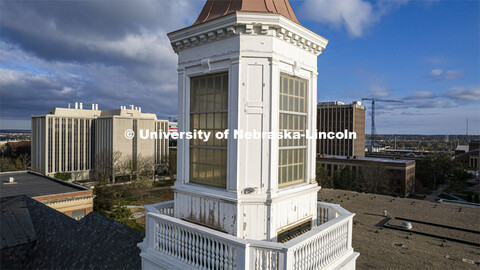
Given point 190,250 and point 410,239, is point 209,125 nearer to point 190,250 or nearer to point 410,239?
point 190,250

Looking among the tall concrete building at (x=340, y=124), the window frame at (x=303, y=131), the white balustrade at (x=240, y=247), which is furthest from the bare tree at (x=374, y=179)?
the white balustrade at (x=240, y=247)

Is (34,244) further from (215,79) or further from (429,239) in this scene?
(429,239)

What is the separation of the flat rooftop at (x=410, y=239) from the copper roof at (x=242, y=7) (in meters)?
11.9

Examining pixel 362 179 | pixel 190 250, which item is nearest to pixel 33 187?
pixel 190 250

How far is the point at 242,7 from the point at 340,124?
10959 cm

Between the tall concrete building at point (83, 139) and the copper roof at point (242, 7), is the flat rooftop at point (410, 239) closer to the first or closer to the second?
the copper roof at point (242, 7)

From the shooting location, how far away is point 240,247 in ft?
12.7

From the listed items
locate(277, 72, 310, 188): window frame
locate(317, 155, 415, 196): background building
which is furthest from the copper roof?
locate(317, 155, 415, 196): background building

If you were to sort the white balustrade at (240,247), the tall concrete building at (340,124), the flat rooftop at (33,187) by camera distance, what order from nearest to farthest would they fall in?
the white balustrade at (240,247)
the flat rooftop at (33,187)
the tall concrete building at (340,124)

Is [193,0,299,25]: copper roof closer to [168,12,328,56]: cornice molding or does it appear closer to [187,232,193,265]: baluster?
[168,12,328,56]: cornice molding

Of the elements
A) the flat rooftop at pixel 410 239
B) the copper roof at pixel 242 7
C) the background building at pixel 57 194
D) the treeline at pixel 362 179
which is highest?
the copper roof at pixel 242 7

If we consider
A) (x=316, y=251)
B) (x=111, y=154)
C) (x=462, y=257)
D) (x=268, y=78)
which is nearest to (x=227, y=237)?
(x=316, y=251)

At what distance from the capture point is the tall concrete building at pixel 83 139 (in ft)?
232

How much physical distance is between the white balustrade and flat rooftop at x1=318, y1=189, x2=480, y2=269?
9.17 meters
